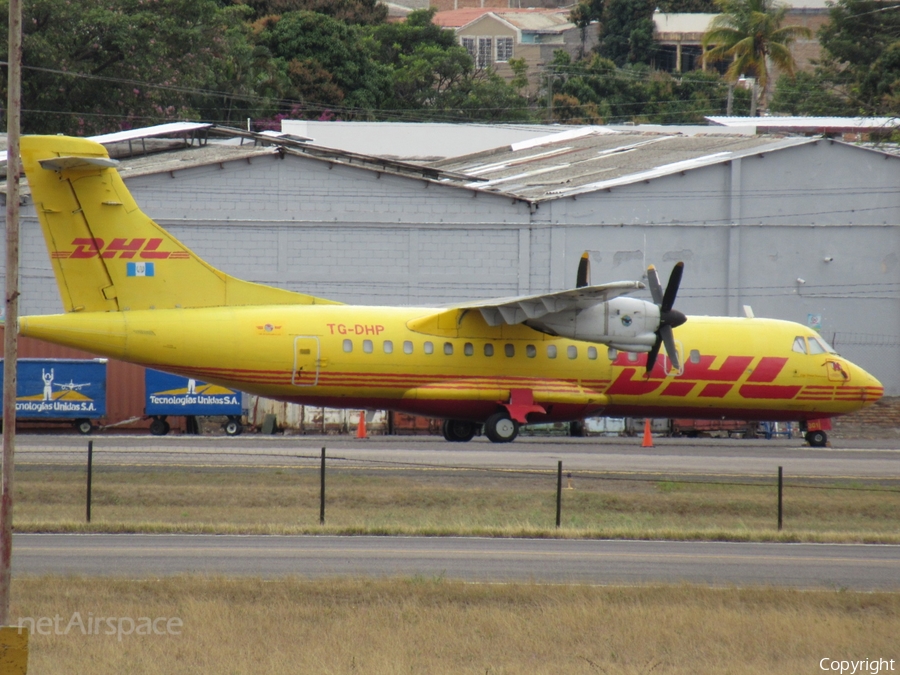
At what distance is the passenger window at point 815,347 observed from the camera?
32.3 metres

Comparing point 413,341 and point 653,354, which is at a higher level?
point 413,341

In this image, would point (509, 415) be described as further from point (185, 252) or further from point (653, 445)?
point (185, 252)

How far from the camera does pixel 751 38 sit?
7881cm

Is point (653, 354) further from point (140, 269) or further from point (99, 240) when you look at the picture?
point (99, 240)

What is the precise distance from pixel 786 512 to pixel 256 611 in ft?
44.9

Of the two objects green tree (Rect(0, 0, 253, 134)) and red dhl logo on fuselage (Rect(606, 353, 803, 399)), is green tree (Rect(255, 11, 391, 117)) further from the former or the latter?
red dhl logo on fuselage (Rect(606, 353, 803, 399))

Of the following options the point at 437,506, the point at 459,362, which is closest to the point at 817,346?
the point at 459,362

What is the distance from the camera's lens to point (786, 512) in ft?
77.3

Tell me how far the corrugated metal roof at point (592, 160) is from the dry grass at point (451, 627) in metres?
32.7

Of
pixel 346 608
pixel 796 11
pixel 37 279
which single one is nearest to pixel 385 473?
pixel 346 608

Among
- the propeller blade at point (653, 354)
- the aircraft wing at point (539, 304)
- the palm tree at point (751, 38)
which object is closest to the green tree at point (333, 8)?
the palm tree at point (751, 38)

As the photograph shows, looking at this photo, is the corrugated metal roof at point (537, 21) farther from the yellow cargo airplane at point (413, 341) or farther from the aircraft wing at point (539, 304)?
the aircraft wing at point (539, 304)

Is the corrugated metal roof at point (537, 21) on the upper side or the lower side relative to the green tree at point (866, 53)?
upper

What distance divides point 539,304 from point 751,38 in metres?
57.3
